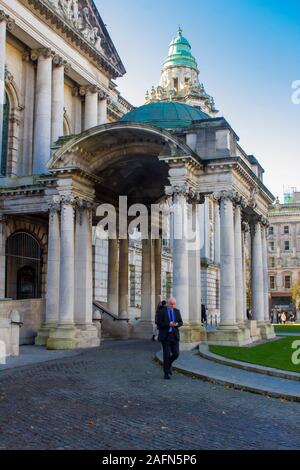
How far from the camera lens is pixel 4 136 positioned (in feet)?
103

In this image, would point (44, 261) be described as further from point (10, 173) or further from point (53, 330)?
point (53, 330)

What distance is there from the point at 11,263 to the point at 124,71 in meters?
19.8

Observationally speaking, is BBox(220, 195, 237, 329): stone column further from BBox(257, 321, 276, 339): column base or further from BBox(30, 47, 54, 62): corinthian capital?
BBox(30, 47, 54, 62): corinthian capital

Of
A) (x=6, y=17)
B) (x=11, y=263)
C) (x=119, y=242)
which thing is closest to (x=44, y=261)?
(x=11, y=263)

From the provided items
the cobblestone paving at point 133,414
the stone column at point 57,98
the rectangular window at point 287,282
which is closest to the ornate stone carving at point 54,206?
the stone column at point 57,98

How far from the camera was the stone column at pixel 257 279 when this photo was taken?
96.4ft

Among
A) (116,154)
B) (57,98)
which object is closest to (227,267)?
(116,154)

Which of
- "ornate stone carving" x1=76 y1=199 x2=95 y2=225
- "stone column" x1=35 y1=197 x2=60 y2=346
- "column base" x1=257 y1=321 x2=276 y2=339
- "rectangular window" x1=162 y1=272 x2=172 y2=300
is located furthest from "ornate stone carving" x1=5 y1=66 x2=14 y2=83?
"rectangular window" x1=162 y1=272 x2=172 y2=300

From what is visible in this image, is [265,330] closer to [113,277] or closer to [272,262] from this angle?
[113,277]

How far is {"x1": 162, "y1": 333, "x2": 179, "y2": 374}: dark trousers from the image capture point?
1429 centimetres

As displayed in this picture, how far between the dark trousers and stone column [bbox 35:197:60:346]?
10.6 metres

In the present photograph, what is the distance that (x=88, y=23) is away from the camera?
1464 inches

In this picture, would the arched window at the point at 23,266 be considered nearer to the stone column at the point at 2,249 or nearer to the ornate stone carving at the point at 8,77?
the stone column at the point at 2,249

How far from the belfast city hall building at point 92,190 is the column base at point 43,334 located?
5 cm
